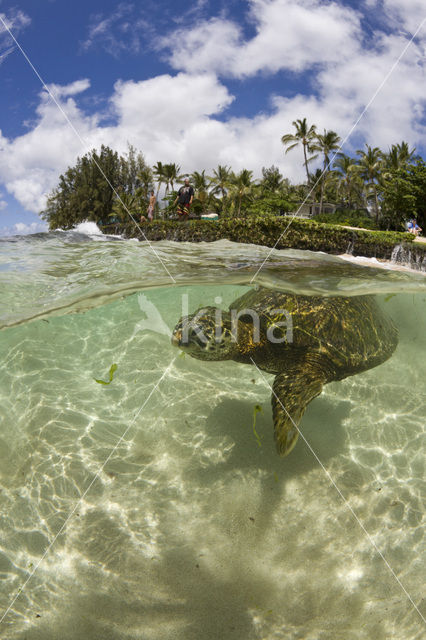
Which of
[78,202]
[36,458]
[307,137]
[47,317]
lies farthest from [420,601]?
[307,137]

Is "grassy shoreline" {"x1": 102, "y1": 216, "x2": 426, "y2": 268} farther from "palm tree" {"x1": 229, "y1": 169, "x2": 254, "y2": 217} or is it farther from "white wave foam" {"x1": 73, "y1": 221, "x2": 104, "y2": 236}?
"palm tree" {"x1": 229, "y1": 169, "x2": 254, "y2": 217}

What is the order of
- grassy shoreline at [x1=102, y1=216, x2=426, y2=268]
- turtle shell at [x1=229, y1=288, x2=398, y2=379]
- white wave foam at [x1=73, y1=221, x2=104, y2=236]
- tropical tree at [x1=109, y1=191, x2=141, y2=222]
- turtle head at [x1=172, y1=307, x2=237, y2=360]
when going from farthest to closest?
tropical tree at [x1=109, y1=191, x2=141, y2=222]
grassy shoreline at [x1=102, y1=216, x2=426, y2=268]
white wave foam at [x1=73, y1=221, x2=104, y2=236]
turtle shell at [x1=229, y1=288, x2=398, y2=379]
turtle head at [x1=172, y1=307, x2=237, y2=360]

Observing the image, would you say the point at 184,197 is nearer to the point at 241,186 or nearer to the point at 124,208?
the point at 124,208

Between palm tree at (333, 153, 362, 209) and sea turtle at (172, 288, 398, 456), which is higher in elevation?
palm tree at (333, 153, 362, 209)

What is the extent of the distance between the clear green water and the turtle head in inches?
57.9

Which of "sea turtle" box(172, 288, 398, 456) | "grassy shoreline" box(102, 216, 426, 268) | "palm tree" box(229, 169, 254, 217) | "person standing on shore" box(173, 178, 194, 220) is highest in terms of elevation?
"palm tree" box(229, 169, 254, 217)

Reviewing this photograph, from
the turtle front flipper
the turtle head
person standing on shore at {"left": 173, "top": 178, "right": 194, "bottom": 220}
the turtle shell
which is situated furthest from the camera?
person standing on shore at {"left": 173, "top": 178, "right": 194, "bottom": 220}

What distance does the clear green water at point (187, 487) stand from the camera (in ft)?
12.6

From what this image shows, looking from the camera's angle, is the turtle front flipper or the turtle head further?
the turtle head

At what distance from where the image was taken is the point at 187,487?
5242 millimetres

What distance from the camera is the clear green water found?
3.85 meters

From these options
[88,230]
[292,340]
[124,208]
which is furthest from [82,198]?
[292,340]

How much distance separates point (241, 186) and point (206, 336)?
48816 millimetres

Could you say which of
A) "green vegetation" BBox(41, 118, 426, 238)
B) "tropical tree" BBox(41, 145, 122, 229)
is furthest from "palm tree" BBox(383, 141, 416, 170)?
"tropical tree" BBox(41, 145, 122, 229)
